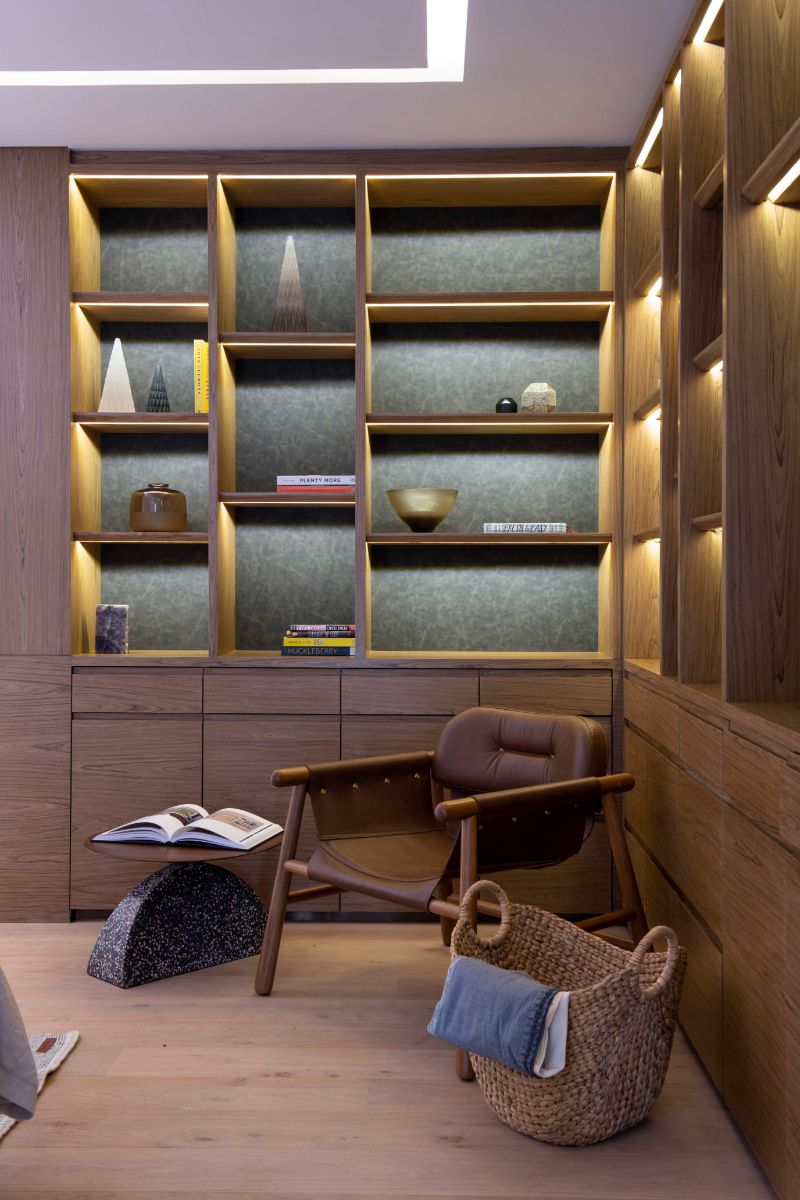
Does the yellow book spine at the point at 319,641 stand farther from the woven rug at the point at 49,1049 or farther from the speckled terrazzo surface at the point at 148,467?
the woven rug at the point at 49,1049

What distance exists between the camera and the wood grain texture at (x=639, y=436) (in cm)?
328

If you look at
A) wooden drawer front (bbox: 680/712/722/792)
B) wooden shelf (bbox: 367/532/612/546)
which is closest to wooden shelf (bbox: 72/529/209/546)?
wooden shelf (bbox: 367/532/612/546)

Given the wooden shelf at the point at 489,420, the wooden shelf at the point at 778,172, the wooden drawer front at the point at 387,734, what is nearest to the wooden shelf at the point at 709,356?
the wooden shelf at the point at 778,172

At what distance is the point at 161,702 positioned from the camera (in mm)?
3375

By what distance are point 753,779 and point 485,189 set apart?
2408 millimetres

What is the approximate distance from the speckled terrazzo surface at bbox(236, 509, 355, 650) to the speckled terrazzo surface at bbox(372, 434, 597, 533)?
193mm

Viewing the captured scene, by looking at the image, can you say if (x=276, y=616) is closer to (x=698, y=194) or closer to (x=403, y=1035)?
(x=403, y=1035)

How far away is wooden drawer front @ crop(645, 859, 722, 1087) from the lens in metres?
2.19

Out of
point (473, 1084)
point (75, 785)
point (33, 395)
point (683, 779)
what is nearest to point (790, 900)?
point (683, 779)

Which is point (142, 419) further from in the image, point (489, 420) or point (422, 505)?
point (489, 420)

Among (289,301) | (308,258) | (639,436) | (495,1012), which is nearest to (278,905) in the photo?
(495,1012)

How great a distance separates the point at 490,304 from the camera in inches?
135

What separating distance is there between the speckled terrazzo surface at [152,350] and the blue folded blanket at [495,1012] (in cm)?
247

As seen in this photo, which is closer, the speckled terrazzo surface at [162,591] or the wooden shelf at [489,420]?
the wooden shelf at [489,420]
